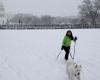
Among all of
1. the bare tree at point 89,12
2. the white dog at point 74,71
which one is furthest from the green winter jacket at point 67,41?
the bare tree at point 89,12

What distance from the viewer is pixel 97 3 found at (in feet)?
225

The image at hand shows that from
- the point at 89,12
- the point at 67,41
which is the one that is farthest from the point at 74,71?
the point at 89,12

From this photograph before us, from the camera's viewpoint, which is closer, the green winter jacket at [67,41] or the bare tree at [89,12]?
the green winter jacket at [67,41]

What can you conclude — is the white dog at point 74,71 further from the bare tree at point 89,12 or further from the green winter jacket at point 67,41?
the bare tree at point 89,12

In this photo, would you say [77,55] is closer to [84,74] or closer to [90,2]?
[84,74]

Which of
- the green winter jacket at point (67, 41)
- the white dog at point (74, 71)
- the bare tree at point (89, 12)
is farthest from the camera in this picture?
the bare tree at point (89, 12)

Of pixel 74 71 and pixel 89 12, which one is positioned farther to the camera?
pixel 89 12

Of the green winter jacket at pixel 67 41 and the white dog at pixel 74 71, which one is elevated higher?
the green winter jacket at pixel 67 41

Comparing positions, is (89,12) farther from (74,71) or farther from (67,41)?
(74,71)

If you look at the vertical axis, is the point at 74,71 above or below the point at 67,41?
below

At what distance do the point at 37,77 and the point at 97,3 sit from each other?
61629mm

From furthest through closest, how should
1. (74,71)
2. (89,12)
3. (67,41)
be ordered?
1. (89,12)
2. (67,41)
3. (74,71)

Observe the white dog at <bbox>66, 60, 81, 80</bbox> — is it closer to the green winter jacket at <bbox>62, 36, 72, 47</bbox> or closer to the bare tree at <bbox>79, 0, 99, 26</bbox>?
the green winter jacket at <bbox>62, 36, 72, 47</bbox>

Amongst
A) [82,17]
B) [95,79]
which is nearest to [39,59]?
[95,79]
